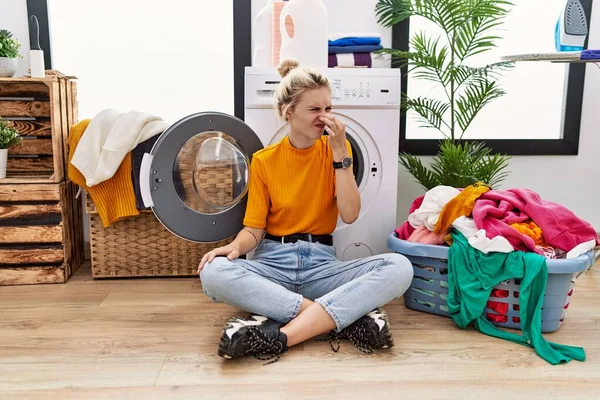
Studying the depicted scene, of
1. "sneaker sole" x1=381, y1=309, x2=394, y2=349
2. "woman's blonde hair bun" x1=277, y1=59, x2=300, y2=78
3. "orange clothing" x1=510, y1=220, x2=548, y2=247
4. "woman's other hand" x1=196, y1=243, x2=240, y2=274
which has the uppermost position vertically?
"woman's blonde hair bun" x1=277, y1=59, x2=300, y2=78

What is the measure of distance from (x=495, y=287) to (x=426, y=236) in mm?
262

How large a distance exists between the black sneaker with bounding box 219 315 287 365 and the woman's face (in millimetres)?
575

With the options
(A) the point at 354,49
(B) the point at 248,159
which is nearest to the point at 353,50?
(A) the point at 354,49

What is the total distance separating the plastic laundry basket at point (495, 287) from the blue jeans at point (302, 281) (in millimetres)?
149

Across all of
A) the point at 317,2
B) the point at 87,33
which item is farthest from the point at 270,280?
the point at 87,33

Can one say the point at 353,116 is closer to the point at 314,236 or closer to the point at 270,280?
the point at 314,236

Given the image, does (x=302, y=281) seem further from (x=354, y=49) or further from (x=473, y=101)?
(x=473, y=101)

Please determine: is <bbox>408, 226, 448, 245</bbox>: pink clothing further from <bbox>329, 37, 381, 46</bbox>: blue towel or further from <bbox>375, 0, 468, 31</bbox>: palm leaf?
<bbox>375, 0, 468, 31</bbox>: palm leaf

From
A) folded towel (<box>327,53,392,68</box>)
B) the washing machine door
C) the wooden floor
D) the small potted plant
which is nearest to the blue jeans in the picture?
the wooden floor

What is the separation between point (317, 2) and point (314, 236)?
2.98 feet

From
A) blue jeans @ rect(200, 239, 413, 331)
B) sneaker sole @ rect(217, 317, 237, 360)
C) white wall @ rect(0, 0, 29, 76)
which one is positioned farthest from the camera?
white wall @ rect(0, 0, 29, 76)

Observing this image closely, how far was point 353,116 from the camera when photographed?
1.93 m

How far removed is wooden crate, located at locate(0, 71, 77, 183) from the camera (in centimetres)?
207

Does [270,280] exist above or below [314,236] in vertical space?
below
